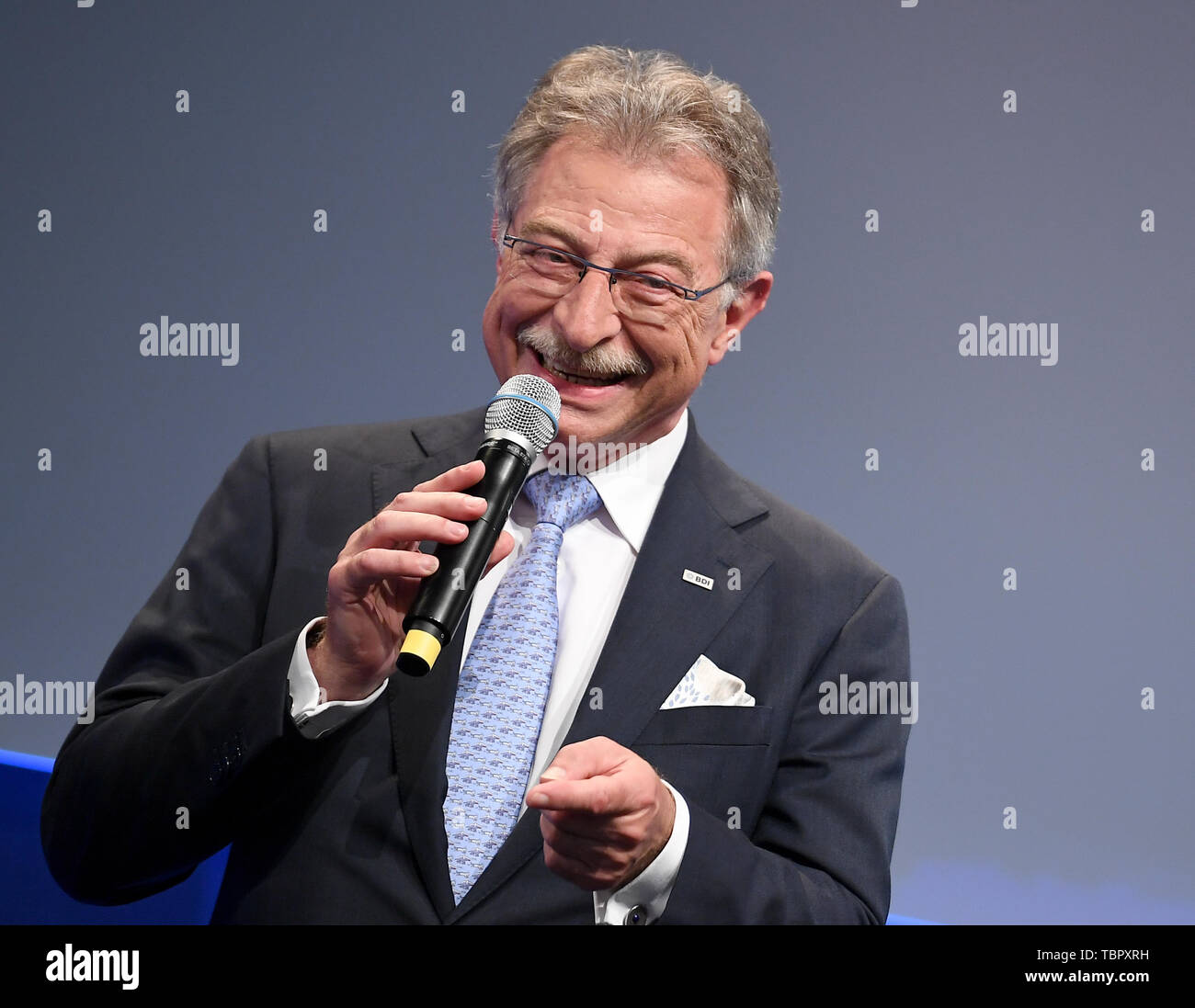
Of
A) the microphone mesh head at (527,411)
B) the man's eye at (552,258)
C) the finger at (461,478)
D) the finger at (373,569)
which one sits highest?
the man's eye at (552,258)

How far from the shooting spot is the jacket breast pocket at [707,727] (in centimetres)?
164

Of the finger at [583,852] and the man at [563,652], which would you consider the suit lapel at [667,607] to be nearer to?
the man at [563,652]

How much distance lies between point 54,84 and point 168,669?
200 centimetres

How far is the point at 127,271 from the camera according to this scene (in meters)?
3.02

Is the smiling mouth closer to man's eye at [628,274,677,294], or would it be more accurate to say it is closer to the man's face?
the man's face

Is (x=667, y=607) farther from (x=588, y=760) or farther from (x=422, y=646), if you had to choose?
(x=422, y=646)

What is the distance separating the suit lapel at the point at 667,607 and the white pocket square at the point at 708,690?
0.02 metres

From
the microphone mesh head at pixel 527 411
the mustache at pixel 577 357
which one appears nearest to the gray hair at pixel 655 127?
the mustache at pixel 577 357

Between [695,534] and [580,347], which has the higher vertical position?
[580,347]

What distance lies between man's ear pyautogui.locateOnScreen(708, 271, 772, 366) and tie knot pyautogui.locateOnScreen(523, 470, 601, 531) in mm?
303

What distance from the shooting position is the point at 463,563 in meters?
1.21

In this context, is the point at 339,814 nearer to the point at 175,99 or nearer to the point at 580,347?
the point at 580,347

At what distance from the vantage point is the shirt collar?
1.81 m
